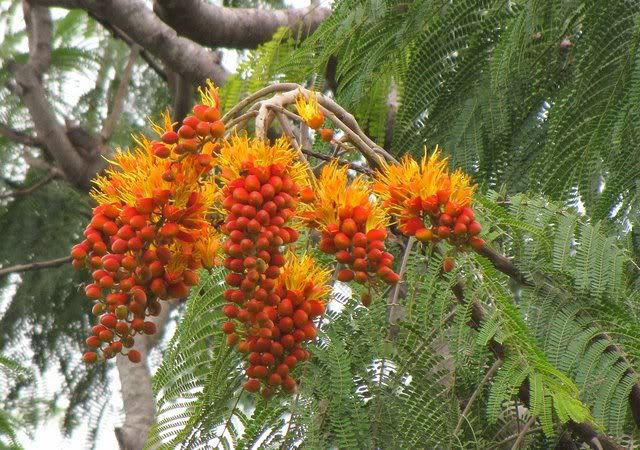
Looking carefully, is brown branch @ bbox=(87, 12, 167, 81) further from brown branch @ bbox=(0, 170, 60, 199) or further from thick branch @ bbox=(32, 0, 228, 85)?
brown branch @ bbox=(0, 170, 60, 199)

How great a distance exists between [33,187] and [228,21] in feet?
4.71

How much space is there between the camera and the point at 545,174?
2697 millimetres

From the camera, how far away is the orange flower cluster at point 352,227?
1.76m

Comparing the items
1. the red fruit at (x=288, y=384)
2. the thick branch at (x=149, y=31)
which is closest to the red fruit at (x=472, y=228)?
the red fruit at (x=288, y=384)

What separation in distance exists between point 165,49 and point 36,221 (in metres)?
1.12

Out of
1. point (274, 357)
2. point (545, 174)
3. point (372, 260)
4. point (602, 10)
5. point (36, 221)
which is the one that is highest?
point (36, 221)

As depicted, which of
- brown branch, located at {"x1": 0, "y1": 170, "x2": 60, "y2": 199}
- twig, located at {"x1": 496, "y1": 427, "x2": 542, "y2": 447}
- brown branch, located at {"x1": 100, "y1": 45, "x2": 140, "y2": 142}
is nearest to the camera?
twig, located at {"x1": 496, "y1": 427, "x2": 542, "y2": 447}

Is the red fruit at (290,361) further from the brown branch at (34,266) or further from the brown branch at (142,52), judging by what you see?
the brown branch at (142,52)

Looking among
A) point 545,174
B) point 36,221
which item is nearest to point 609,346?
point 545,174

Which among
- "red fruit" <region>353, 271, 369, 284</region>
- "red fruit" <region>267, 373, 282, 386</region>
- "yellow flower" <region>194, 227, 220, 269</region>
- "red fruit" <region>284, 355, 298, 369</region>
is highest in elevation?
"yellow flower" <region>194, 227, 220, 269</region>

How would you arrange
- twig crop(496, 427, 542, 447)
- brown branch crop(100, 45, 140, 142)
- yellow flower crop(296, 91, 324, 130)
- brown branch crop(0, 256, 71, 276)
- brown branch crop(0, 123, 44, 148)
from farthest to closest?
brown branch crop(0, 123, 44, 148) → brown branch crop(100, 45, 140, 142) → brown branch crop(0, 256, 71, 276) → twig crop(496, 427, 542, 447) → yellow flower crop(296, 91, 324, 130)

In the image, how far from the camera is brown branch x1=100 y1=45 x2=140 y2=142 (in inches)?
223

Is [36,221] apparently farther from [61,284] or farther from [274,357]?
[274,357]

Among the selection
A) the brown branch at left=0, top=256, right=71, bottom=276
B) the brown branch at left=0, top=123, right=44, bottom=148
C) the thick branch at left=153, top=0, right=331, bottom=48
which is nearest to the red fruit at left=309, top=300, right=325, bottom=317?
the thick branch at left=153, top=0, right=331, bottom=48
